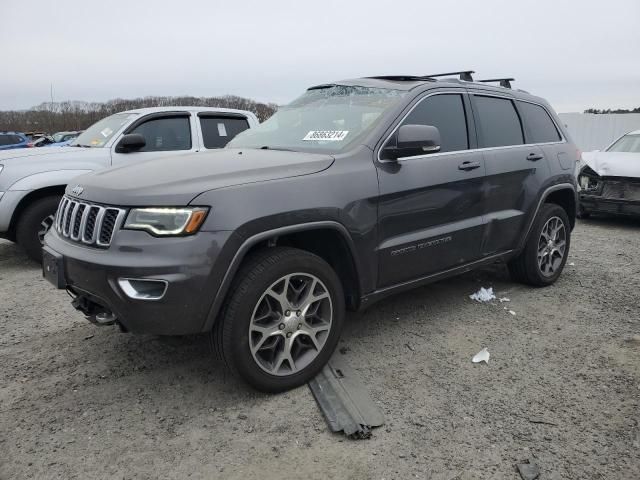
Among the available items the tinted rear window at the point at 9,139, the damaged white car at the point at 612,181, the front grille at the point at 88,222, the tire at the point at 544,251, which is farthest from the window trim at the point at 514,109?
the tinted rear window at the point at 9,139

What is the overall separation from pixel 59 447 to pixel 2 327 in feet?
6.55

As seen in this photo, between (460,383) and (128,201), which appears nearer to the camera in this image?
(128,201)

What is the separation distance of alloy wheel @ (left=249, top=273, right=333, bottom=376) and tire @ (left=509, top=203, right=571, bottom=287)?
8.07 feet

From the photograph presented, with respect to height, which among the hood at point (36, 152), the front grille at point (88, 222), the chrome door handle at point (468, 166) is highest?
the hood at point (36, 152)

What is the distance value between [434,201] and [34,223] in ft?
14.7

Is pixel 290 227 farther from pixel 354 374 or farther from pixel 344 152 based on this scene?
pixel 354 374

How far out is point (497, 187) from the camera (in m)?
4.19

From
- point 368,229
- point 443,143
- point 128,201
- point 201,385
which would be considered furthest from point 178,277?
point 443,143

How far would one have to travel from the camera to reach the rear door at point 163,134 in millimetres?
6418

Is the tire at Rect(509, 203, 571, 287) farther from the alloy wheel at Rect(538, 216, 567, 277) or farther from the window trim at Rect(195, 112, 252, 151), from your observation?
the window trim at Rect(195, 112, 252, 151)

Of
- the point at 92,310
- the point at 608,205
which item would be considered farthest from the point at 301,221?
the point at 608,205

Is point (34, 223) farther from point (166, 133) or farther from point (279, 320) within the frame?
point (279, 320)

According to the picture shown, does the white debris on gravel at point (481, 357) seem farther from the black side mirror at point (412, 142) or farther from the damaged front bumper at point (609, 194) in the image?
the damaged front bumper at point (609, 194)

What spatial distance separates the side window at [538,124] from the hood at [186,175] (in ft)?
8.03
